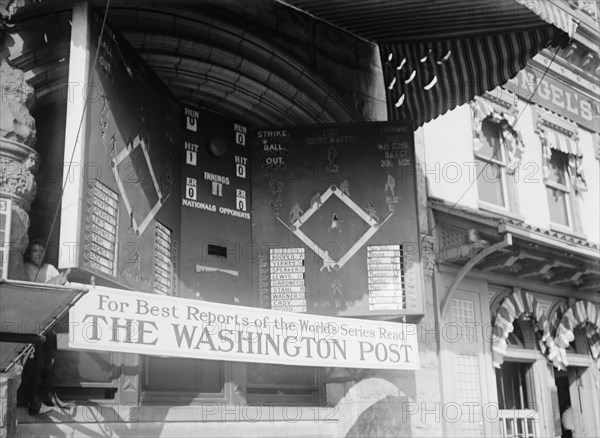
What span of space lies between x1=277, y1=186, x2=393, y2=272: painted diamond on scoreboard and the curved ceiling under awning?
1144 mm

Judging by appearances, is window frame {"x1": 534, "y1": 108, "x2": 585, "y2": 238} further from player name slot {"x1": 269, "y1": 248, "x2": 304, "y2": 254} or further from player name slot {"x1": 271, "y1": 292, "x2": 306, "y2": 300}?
player name slot {"x1": 271, "y1": 292, "x2": 306, "y2": 300}

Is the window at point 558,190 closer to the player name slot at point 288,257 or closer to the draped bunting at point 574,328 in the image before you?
the draped bunting at point 574,328

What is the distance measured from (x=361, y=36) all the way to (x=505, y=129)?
4421 millimetres

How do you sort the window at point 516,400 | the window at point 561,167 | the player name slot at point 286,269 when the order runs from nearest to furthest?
the player name slot at point 286,269, the window at point 516,400, the window at point 561,167

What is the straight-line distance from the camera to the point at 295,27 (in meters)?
9.21

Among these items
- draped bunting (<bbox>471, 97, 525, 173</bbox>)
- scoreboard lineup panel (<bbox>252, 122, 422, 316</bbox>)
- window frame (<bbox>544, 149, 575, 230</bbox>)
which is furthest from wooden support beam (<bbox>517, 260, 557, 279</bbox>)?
scoreboard lineup panel (<bbox>252, 122, 422, 316</bbox>)

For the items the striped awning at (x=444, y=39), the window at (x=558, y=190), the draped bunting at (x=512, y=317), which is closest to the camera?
the striped awning at (x=444, y=39)

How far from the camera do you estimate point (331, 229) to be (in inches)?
335

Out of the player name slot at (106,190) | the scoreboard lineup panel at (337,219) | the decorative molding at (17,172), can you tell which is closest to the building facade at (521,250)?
the scoreboard lineup panel at (337,219)

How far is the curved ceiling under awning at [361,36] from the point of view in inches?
304

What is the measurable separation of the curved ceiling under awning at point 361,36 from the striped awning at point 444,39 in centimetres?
1

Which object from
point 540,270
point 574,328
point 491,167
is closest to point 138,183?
point 540,270

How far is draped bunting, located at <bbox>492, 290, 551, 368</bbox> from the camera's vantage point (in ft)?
35.6

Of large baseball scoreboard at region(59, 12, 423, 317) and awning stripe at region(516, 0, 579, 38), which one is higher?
awning stripe at region(516, 0, 579, 38)
